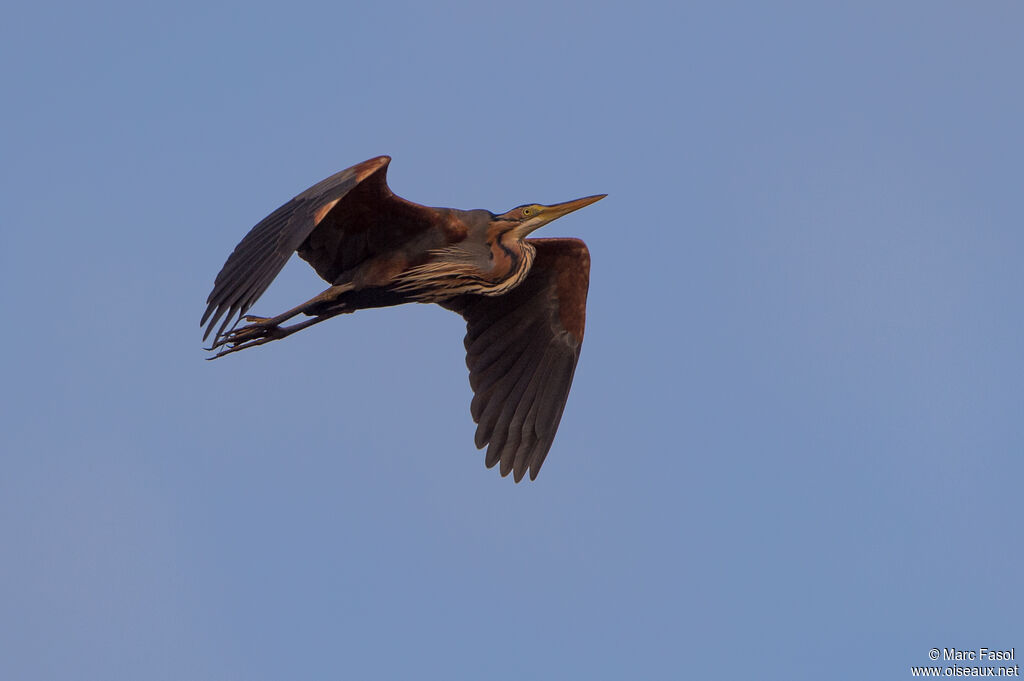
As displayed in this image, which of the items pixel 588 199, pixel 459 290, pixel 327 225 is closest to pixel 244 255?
pixel 327 225

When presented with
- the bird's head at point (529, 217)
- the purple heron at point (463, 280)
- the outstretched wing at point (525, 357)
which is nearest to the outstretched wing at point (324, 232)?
the purple heron at point (463, 280)

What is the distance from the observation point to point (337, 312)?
12180mm

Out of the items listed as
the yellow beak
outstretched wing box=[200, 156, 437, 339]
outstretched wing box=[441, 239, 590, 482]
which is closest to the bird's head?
the yellow beak

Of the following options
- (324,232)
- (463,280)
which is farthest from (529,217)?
(324,232)

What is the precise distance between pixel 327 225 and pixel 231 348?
1.21 meters

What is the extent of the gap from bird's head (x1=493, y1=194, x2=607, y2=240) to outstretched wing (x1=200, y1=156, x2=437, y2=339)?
64cm

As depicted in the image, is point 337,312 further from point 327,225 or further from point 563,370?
point 563,370

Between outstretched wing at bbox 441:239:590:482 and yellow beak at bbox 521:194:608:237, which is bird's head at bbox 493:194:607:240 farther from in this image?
outstretched wing at bbox 441:239:590:482

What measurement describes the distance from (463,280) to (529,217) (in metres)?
Answer: 0.82

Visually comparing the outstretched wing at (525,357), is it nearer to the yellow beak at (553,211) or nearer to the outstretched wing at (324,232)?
the yellow beak at (553,211)

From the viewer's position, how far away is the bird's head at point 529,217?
12109mm

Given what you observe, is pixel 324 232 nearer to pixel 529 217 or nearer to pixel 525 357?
pixel 529 217

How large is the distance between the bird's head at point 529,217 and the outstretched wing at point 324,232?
0.64 m

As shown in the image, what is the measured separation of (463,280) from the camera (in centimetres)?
1190
